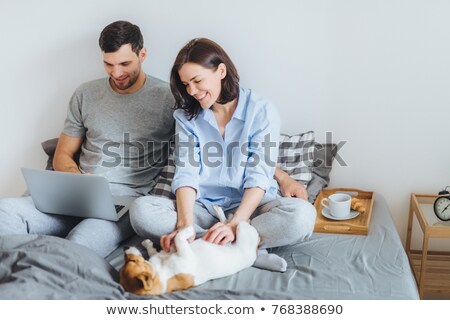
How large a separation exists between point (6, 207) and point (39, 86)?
755mm

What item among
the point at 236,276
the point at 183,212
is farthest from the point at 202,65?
the point at 236,276

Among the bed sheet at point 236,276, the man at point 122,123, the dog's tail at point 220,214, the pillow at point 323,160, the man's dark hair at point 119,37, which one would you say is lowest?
the bed sheet at point 236,276

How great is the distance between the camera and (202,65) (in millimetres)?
1820

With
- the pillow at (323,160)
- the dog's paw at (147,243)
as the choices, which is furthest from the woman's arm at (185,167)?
the pillow at (323,160)

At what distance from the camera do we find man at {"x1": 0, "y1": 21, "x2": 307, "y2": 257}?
2082 mm

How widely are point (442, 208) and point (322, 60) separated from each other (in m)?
0.73

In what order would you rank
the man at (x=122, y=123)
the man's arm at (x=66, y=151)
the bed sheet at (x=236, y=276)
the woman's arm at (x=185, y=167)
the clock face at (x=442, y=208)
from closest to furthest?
the bed sheet at (x=236, y=276)
the woman's arm at (x=185, y=167)
the clock face at (x=442, y=208)
the man at (x=122, y=123)
the man's arm at (x=66, y=151)

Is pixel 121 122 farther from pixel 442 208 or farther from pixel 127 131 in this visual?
pixel 442 208

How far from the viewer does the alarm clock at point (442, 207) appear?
77.8 inches

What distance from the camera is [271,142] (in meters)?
1.92

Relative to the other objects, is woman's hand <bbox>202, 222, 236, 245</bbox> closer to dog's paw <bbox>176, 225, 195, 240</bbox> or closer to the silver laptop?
dog's paw <bbox>176, 225, 195, 240</bbox>

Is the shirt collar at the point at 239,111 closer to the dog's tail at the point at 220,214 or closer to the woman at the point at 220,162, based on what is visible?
the woman at the point at 220,162
